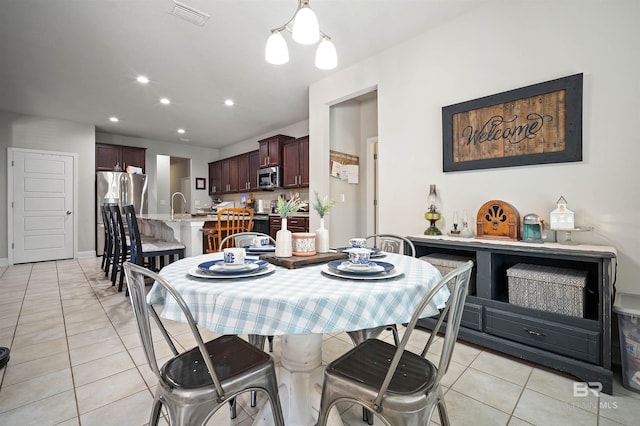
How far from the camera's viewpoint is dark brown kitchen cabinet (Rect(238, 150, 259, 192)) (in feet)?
21.8

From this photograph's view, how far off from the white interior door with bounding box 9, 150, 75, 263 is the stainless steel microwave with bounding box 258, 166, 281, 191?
12.0 ft

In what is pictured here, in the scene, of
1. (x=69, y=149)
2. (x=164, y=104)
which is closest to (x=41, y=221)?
(x=69, y=149)

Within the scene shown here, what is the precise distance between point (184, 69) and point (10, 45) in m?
1.66

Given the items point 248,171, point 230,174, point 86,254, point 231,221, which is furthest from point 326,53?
point 86,254

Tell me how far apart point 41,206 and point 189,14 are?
528cm

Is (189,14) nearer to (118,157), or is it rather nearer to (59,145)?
(59,145)

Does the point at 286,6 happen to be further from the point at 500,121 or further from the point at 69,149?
the point at 69,149

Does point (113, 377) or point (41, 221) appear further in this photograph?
point (41, 221)

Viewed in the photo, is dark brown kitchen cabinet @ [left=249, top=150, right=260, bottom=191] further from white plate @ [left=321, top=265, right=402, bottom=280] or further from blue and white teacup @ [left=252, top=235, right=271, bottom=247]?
white plate @ [left=321, top=265, right=402, bottom=280]

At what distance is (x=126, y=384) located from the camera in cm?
172

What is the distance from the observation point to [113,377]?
1.79 metres

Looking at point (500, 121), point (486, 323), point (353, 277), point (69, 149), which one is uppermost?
point (69, 149)

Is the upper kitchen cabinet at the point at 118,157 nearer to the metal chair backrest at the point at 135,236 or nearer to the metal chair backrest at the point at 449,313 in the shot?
the metal chair backrest at the point at 135,236

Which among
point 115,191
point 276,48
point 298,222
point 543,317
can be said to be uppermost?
point 276,48
